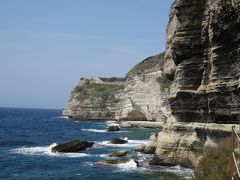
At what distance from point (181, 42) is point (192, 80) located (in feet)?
9.43

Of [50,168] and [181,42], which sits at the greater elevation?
[181,42]

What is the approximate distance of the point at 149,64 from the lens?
9481 centimetres

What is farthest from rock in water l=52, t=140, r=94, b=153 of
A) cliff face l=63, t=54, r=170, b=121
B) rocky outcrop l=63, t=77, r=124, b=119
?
rocky outcrop l=63, t=77, r=124, b=119

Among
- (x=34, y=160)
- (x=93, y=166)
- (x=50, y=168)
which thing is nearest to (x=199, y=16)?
(x=93, y=166)

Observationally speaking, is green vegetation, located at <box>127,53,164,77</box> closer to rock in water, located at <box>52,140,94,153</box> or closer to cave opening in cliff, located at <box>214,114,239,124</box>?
rock in water, located at <box>52,140,94,153</box>

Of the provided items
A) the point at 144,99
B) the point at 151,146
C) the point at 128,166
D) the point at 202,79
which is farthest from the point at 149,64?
the point at 202,79

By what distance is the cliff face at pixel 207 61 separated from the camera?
2733 centimetres

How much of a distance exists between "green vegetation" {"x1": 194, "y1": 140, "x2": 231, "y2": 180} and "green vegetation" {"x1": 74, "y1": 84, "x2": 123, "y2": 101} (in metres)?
101

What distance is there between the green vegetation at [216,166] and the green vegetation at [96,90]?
101 metres

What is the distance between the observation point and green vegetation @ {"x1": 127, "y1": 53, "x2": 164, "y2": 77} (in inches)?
3555

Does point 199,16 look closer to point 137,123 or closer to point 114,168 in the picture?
point 114,168

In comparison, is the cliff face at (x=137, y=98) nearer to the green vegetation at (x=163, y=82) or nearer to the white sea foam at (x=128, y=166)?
the green vegetation at (x=163, y=82)

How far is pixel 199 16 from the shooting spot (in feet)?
102

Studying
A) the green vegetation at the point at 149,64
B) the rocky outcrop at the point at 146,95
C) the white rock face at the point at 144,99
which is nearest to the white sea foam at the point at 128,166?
the rocky outcrop at the point at 146,95
